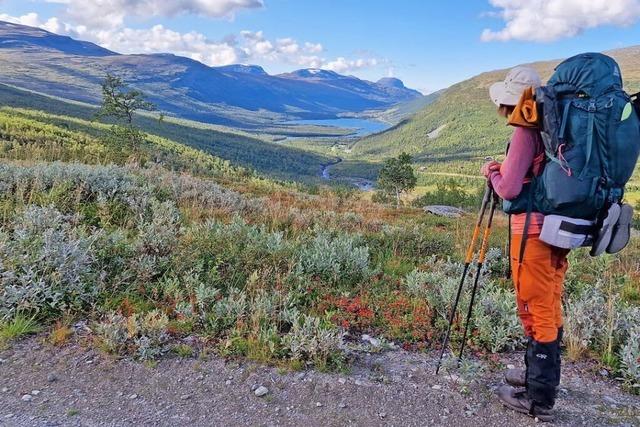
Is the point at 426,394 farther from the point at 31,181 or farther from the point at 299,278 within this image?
Result: the point at 31,181

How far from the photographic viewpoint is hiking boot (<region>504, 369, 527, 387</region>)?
3875mm

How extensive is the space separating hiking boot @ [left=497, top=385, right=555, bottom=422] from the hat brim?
235cm

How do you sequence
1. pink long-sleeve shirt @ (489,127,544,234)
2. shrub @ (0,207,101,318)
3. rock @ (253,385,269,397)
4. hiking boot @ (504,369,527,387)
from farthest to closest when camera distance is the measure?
shrub @ (0,207,101,318) → hiking boot @ (504,369,527,387) → rock @ (253,385,269,397) → pink long-sleeve shirt @ (489,127,544,234)

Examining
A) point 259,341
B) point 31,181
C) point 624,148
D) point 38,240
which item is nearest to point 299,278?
point 259,341

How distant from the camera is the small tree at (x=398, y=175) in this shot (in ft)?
229

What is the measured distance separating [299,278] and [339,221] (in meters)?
4.73

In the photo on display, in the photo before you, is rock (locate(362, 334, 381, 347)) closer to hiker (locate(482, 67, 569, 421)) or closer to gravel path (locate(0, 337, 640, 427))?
gravel path (locate(0, 337, 640, 427))

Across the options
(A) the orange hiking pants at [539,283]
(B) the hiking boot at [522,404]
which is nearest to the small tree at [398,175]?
(B) the hiking boot at [522,404]

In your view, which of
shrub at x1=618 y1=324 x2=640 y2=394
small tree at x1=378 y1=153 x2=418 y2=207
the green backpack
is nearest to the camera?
the green backpack

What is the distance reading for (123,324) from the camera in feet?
14.1

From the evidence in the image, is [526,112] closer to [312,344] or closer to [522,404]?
[522,404]

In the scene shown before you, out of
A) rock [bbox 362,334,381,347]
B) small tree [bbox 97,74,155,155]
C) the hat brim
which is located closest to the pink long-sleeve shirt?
the hat brim

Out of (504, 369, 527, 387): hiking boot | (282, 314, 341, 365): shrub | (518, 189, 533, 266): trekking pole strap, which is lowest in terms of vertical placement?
(282, 314, 341, 365): shrub

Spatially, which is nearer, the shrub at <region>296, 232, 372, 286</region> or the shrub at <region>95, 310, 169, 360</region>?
the shrub at <region>95, 310, 169, 360</region>
